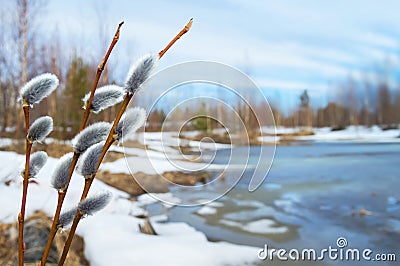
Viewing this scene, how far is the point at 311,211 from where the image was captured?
6.34 ft

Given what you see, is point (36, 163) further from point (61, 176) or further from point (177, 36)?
point (177, 36)

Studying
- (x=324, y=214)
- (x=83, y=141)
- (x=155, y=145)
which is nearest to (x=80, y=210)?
(x=83, y=141)

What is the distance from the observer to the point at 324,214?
187cm

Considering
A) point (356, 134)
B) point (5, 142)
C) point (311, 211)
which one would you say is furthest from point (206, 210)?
point (356, 134)

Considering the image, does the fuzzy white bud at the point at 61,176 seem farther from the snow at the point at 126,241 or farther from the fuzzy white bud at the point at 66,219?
the snow at the point at 126,241

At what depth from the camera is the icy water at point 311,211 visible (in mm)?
1456

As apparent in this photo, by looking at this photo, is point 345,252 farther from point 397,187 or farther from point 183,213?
point 397,187

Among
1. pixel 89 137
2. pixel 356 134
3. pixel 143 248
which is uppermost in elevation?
pixel 89 137

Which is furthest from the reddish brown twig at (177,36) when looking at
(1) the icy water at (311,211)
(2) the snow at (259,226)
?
(2) the snow at (259,226)

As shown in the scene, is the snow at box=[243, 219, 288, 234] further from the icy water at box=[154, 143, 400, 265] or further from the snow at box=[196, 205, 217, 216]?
the snow at box=[196, 205, 217, 216]

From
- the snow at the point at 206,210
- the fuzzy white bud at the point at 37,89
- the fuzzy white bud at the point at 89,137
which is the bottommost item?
the snow at the point at 206,210

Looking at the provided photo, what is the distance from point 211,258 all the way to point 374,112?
15.1 ft

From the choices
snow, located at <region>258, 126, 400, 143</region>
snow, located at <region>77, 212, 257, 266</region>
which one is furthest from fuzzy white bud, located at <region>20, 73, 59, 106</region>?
snow, located at <region>258, 126, 400, 143</region>

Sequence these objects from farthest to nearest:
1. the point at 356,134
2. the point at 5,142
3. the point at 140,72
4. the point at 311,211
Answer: the point at 356,134 < the point at 5,142 < the point at 311,211 < the point at 140,72
